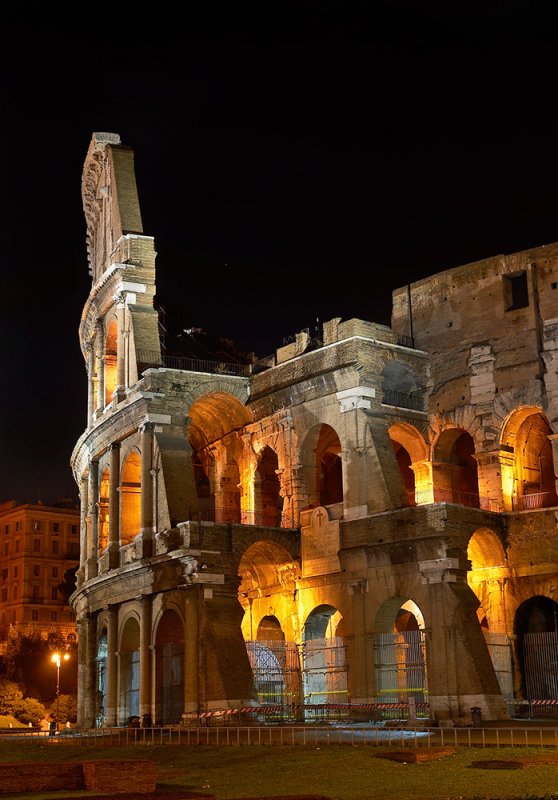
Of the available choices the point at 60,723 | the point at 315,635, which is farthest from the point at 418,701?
the point at 60,723

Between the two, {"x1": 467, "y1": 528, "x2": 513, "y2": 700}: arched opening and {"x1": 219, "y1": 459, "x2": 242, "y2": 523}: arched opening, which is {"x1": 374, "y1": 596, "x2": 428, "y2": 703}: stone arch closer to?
{"x1": 467, "y1": 528, "x2": 513, "y2": 700}: arched opening

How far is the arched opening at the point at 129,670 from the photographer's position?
122 ft

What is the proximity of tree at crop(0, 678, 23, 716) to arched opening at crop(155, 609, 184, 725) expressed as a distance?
74.0ft

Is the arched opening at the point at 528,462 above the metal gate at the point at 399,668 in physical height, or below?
above

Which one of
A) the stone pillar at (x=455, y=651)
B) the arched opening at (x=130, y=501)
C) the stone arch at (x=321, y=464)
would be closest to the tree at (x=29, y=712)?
the arched opening at (x=130, y=501)

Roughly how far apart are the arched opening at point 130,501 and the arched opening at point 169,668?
4.57 meters

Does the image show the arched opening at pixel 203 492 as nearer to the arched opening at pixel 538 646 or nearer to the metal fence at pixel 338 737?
the arched opening at pixel 538 646

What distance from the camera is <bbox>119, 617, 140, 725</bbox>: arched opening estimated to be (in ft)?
122

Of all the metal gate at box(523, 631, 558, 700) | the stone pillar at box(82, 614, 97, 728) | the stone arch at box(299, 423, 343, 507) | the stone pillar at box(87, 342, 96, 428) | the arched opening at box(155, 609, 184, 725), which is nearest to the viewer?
the metal gate at box(523, 631, 558, 700)

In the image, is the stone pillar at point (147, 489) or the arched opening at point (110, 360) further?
the arched opening at point (110, 360)


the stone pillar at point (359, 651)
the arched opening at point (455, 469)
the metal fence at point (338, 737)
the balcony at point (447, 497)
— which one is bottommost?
the metal fence at point (338, 737)

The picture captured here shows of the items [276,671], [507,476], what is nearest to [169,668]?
[276,671]

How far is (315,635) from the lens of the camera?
35.5m

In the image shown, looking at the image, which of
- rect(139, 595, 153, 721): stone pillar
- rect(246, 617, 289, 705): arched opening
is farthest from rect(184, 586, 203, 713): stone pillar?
rect(139, 595, 153, 721): stone pillar
